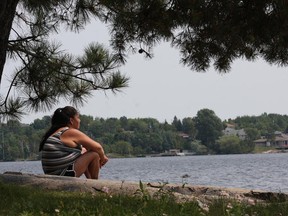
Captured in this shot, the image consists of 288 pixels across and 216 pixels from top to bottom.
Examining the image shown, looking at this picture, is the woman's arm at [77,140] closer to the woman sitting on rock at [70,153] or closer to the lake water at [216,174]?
→ the woman sitting on rock at [70,153]

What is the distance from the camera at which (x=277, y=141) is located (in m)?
123

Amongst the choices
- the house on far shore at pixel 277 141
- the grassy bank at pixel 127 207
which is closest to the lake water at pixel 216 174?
the grassy bank at pixel 127 207

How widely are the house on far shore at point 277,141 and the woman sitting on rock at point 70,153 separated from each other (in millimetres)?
110282

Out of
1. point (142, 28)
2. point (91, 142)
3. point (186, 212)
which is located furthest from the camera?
point (142, 28)

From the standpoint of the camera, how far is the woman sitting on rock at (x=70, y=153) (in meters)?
6.62

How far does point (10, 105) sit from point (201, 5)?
3724 millimetres

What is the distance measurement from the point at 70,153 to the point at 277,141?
394ft

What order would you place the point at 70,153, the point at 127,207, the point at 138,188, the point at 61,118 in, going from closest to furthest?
1. the point at 127,207
2. the point at 138,188
3. the point at 70,153
4. the point at 61,118

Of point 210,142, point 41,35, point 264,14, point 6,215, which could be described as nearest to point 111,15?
point 41,35

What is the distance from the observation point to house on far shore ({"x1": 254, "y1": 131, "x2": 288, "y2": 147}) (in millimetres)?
117625

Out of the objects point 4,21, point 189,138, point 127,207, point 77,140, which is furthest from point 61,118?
point 189,138

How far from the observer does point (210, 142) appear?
4139 inches

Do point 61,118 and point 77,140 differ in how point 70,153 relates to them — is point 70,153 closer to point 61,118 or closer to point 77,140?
point 77,140

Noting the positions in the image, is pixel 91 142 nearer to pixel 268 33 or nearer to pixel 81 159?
pixel 81 159
